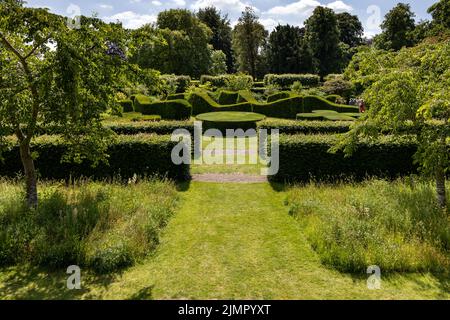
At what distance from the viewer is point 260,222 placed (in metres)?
8.84

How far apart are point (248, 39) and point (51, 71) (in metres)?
53.9

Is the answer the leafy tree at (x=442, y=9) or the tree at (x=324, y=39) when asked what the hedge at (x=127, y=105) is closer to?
the leafy tree at (x=442, y=9)

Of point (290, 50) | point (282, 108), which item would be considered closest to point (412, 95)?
point (282, 108)

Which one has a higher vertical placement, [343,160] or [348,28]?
[348,28]

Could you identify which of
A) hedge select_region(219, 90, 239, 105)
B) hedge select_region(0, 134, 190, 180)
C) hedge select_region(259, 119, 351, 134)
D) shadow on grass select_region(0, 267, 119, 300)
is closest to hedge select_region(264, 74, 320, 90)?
hedge select_region(219, 90, 239, 105)

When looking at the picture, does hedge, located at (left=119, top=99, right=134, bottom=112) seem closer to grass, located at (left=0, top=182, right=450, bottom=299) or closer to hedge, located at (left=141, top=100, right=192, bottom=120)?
hedge, located at (left=141, top=100, right=192, bottom=120)

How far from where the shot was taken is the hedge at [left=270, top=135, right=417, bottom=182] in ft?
38.5

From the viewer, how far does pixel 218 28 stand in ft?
250

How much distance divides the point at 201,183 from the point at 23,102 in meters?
5.98

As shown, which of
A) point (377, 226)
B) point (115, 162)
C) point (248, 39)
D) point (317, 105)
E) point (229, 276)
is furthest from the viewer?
point (248, 39)

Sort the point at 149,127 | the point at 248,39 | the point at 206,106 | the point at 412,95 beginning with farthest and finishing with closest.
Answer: the point at 248,39, the point at 206,106, the point at 149,127, the point at 412,95

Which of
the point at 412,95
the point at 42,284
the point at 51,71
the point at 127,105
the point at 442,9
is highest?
the point at 442,9

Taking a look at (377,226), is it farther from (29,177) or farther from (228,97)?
(228,97)
